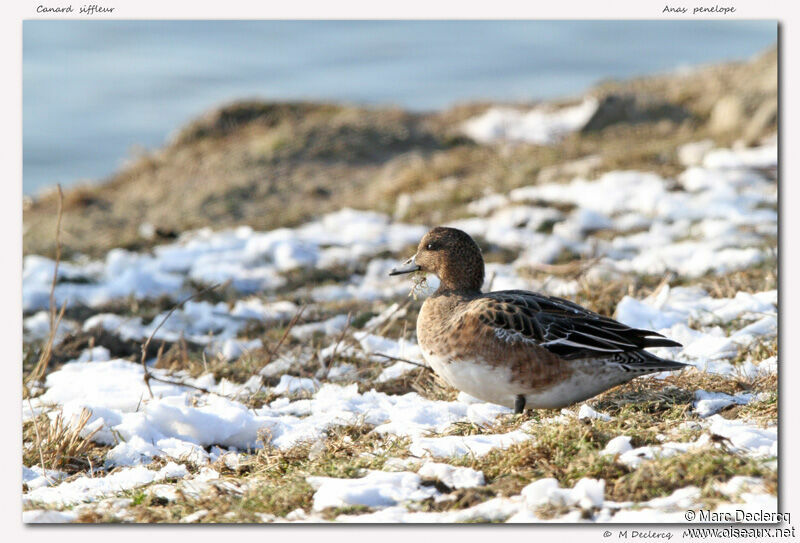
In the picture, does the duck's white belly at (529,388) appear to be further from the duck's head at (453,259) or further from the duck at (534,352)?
the duck's head at (453,259)

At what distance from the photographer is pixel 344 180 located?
423 inches

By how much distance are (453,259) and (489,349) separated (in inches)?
32.9

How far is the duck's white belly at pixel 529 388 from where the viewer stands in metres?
4.16

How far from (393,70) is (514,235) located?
1181cm

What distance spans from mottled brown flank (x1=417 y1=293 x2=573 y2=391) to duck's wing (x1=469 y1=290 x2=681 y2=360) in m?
0.03

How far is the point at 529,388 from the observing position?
414 centimetres

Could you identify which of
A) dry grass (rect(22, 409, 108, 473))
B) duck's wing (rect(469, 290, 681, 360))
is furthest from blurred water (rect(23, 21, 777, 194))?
dry grass (rect(22, 409, 108, 473))

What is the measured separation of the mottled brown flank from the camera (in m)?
4.13

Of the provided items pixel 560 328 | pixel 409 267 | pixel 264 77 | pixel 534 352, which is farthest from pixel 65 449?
pixel 264 77

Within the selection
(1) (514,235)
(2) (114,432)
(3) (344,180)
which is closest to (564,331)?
(2) (114,432)

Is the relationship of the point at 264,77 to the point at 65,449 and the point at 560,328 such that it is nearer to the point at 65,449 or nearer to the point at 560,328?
the point at 65,449

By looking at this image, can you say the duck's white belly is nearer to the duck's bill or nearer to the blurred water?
the duck's bill

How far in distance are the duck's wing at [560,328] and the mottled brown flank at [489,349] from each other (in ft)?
0.09

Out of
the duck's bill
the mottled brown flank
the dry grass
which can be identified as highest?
the duck's bill
